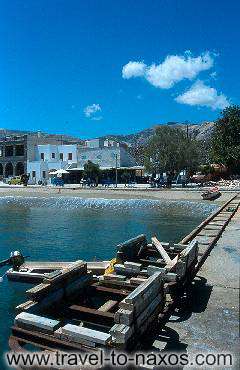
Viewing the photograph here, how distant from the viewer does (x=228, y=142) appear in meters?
60.5

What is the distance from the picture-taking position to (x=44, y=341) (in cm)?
652

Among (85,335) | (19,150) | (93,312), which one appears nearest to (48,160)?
(19,150)

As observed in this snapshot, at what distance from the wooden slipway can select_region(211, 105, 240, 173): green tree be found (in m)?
49.8

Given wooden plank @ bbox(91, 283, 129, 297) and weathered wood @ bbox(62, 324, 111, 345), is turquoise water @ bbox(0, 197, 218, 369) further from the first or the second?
weathered wood @ bbox(62, 324, 111, 345)

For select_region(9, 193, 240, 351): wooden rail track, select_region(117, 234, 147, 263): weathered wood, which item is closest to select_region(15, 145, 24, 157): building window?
select_region(117, 234, 147, 263): weathered wood

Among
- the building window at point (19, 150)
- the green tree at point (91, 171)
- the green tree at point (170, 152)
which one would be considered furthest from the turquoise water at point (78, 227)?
the building window at point (19, 150)

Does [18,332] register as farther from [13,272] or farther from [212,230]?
[212,230]

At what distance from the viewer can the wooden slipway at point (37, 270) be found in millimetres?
11820

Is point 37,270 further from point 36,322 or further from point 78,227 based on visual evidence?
point 78,227

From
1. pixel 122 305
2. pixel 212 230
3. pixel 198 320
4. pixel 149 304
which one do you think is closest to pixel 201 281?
pixel 198 320

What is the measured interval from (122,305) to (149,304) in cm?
101

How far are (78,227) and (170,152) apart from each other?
3310 cm

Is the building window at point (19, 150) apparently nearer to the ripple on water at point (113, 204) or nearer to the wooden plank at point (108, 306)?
the ripple on water at point (113, 204)

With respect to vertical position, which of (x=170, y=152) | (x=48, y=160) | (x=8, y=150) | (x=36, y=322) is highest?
(x=8, y=150)
